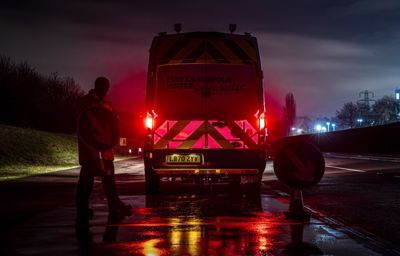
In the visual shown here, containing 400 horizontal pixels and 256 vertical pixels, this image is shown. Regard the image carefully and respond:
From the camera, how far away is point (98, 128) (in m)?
8.36

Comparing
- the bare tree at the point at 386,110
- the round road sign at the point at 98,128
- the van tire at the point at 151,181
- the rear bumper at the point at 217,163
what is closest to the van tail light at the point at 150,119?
the rear bumper at the point at 217,163

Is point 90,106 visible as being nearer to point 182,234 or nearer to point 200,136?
point 182,234

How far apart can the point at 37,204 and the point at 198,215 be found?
2994 mm

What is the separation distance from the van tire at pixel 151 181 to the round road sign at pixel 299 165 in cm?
353

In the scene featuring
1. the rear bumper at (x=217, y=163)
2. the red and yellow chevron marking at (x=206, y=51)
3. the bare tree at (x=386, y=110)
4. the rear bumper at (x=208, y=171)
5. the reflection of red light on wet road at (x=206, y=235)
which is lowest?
the reflection of red light on wet road at (x=206, y=235)

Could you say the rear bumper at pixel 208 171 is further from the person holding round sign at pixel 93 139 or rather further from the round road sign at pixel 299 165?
the round road sign at pixel 299 165

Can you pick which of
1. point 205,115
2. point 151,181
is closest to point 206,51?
point 205,115

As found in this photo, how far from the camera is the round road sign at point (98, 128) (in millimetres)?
8289

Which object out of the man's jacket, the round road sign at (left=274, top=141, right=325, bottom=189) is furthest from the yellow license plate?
the round road sign at (left=274, top=141, right=325, bottom=189)

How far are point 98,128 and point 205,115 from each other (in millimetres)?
2998

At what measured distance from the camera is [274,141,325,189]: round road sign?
26.9 feet

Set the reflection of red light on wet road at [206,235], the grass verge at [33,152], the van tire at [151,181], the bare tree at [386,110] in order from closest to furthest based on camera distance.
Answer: the reflection of red light on wet road at [206,235] → the van tire at [151,181] → the grass verge at [33,152] → the bare tree at [386,110]

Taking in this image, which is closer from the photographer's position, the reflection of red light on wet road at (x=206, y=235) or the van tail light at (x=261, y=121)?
the reflection of red light on wet road at (x=206, y=235)

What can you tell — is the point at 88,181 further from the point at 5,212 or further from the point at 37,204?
the point at 37,204
